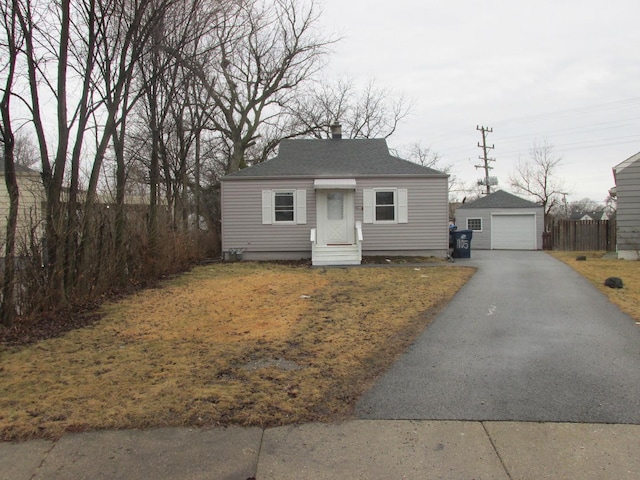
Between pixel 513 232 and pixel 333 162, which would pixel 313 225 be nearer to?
pixel 333 162

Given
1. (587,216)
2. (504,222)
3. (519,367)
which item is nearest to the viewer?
(519,367)

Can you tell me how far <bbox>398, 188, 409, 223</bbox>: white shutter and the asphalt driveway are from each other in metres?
8.41

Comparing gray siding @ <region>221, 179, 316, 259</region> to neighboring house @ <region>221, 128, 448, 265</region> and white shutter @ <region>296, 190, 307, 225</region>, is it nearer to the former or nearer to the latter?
neighboring house @ <region>221, 128, 448, 265</region>

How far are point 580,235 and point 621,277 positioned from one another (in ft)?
43.5

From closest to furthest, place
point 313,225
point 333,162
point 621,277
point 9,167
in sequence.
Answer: point 9,167, point 621,277, point 313,225, point 333,162

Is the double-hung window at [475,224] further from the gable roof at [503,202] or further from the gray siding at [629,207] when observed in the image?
the gray siding at [629,207]

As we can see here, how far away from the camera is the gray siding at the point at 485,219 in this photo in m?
24.8

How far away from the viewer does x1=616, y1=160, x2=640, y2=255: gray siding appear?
15.6 metres

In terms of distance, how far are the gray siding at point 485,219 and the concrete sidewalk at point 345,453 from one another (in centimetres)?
2287

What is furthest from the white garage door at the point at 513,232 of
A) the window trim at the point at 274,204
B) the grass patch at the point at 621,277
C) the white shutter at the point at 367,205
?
the window trim at the point at 274,204

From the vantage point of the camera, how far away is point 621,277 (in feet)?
36.4

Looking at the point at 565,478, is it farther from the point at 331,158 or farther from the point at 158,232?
the point at 331,158

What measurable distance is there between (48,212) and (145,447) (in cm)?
550

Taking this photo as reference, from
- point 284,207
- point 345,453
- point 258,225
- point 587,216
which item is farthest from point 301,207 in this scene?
point 587,216
